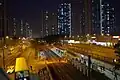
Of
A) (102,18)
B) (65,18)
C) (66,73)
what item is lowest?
(66,73)

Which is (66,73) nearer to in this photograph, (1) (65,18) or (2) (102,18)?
(2) (102,18)

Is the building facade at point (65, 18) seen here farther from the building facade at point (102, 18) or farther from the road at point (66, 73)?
the road at point (66, 73)

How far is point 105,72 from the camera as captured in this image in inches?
1369

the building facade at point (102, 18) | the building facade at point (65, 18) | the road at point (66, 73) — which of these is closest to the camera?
the road at point (66, 73)

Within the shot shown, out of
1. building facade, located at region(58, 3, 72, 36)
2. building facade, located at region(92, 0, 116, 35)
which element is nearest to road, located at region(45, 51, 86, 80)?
building facade, located at region(92, 0, 116, 35)

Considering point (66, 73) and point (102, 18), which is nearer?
point (66, 73)

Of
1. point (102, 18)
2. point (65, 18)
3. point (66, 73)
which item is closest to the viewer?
point (66, 73)

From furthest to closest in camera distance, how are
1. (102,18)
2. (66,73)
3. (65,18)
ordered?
1. (65,18)
2. (102,18)
3. (66,73)

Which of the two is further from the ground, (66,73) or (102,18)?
(102,18)

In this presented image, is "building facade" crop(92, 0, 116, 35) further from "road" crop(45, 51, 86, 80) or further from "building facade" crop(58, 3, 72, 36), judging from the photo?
"road" crop(45, 51, 86, 80)

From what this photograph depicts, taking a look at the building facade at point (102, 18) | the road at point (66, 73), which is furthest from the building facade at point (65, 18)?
the road at point (66, 73)

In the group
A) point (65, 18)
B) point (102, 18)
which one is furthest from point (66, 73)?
point (65, 18)

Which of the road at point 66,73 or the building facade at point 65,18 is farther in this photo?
the building facade at point 65,18

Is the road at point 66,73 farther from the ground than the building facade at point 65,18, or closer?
closer
